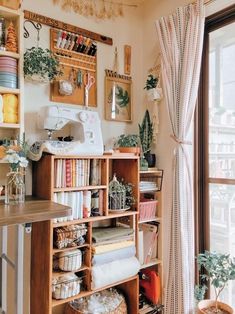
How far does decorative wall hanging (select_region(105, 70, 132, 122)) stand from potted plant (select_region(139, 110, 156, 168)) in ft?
0.51

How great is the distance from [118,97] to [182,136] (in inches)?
26.9

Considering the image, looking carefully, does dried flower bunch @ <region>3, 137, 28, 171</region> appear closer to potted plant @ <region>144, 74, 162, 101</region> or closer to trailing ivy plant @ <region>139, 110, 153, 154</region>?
trailing ivy plant @ <region>139, 110, 153, 154</region>

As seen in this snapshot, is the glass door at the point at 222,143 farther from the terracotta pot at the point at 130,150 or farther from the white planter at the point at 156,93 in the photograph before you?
the terracotta pot at the point at 130,150

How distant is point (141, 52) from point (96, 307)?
2049mm

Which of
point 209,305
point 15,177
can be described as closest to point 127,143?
point 15,177

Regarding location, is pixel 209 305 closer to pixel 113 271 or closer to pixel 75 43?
pixel 113 271

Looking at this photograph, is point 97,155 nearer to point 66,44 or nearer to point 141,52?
point 66,44

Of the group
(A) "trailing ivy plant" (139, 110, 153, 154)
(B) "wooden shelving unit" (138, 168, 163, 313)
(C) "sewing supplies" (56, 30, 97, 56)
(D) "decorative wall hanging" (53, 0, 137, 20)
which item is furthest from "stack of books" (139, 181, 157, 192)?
(D) "decorative wall hanging" (53, 0, 137, 20)

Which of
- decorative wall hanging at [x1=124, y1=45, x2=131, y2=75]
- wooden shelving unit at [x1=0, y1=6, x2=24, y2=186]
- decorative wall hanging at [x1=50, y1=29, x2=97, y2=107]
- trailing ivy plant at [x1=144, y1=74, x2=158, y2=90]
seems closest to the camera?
wooden shelving unit at [x1=0, y1=6, x2=24, y2=186]

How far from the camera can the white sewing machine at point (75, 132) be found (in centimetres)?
165

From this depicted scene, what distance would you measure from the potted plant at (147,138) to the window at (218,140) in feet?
1.23

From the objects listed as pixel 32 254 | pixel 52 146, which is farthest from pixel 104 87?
pixel 32 254

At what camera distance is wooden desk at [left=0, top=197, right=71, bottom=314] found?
3.92 ft

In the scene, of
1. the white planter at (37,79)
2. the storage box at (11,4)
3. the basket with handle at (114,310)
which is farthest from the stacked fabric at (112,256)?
the storage box at (11,4)
